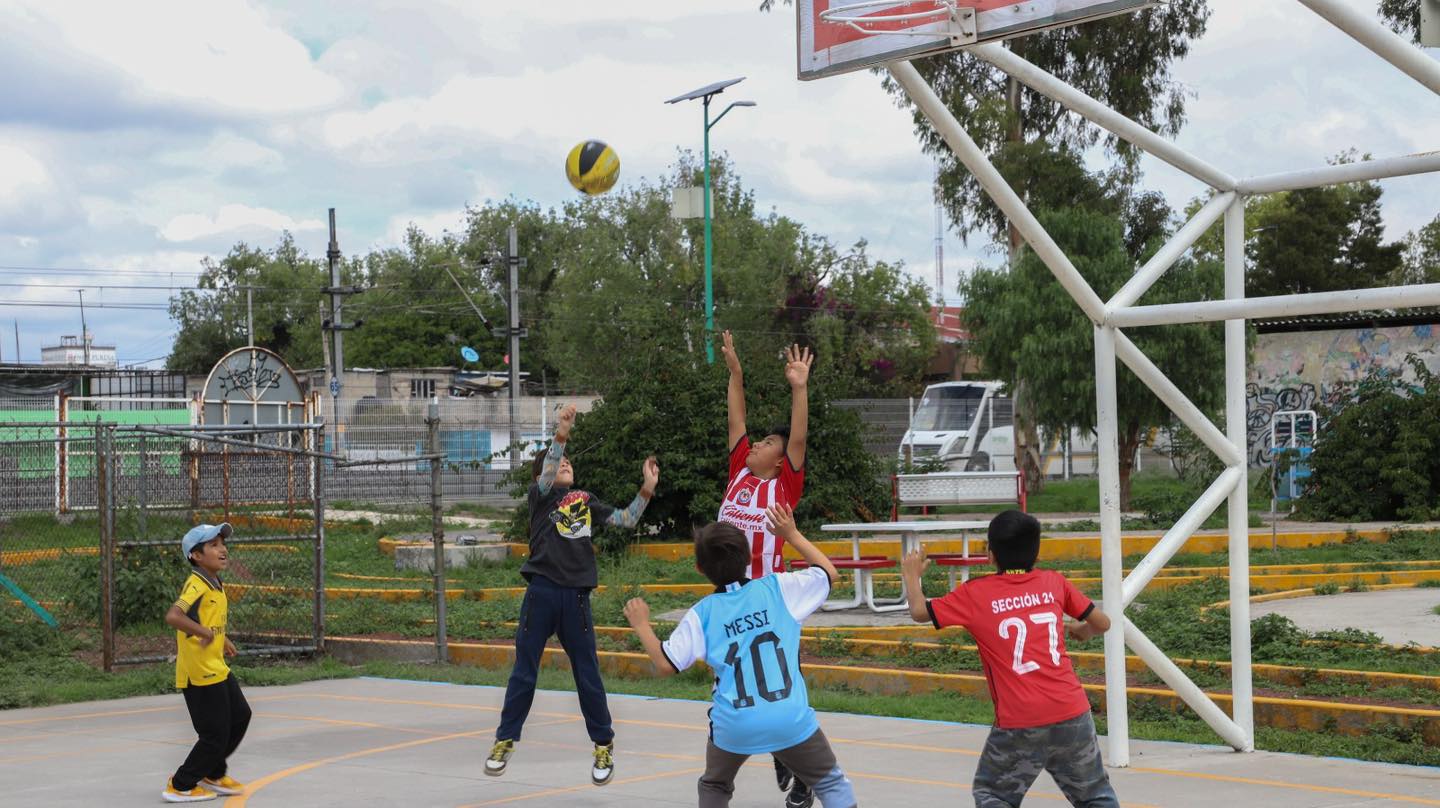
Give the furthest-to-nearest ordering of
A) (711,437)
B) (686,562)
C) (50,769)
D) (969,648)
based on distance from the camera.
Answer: (711,437) < (686,562) < (969,648) < (50,769)

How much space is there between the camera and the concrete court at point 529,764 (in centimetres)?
801

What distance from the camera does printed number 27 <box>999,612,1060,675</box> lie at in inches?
226

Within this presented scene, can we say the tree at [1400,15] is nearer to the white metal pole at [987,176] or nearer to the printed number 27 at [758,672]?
the white metal pole at [987,176]

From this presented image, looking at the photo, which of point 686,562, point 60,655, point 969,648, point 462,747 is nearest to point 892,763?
point 462,747

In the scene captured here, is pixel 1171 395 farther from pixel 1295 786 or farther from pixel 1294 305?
pixel 1295 786

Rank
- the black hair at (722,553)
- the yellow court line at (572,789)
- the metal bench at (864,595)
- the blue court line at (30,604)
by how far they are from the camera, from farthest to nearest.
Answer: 1. the blue court line at (30,604)
2. the metal bench at (864,595)
3. the yellow court line at (572,789)
4. the black hair at (722,553)

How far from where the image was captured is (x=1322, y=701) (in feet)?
32.0

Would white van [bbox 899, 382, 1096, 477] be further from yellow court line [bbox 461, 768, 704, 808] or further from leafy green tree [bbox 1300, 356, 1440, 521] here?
yellow court line [bbox 461, 768, 704, 808]

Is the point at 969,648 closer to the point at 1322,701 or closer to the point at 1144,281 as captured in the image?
the point at 1322,701

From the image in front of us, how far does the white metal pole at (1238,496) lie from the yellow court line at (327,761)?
458 cm

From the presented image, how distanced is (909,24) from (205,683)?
16.7ft

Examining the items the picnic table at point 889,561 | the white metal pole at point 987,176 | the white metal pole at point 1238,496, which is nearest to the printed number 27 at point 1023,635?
the white metal pole at point 987,176

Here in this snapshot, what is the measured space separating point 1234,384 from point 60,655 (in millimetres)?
11007

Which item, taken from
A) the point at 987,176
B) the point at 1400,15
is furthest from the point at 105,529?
the point at 1400,15
